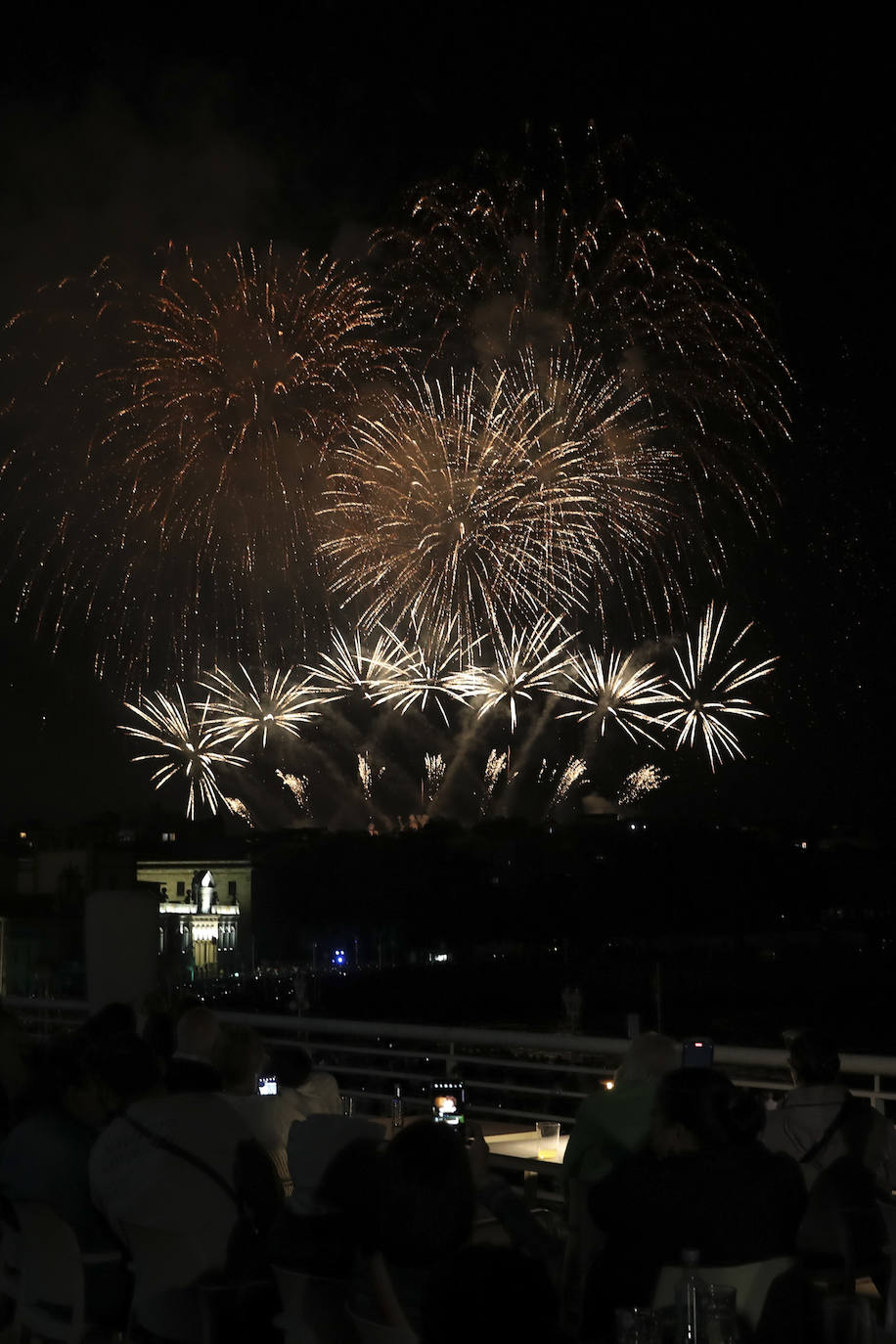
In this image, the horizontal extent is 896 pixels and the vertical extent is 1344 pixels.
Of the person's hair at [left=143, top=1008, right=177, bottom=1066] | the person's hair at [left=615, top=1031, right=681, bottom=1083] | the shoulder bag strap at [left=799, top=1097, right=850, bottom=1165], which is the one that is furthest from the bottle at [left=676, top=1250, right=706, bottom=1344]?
the person's hair at [left=143, top=1008, right=177, bottom=1066]

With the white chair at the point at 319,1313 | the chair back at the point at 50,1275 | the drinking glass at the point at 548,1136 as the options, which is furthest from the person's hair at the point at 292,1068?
the white chair at the point at 319,1313

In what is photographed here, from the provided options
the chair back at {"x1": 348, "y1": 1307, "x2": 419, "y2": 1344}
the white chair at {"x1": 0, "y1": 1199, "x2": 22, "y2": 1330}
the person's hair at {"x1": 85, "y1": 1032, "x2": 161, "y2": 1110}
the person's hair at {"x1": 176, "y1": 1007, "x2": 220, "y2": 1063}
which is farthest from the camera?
the person's hair at {"x1": 176, "y1": 1007, "x2": 220, "y2": 1063}

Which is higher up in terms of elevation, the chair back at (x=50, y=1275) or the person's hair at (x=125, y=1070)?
the person's hair at (x=125, y=1070)

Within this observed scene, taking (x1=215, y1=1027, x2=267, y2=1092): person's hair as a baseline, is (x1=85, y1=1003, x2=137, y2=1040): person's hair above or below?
above

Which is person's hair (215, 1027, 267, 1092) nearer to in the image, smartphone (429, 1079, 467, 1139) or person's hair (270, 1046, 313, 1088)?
person's hair (270, 1046, 313, 1088)

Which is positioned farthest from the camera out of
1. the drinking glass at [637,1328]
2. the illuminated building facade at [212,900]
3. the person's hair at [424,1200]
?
the illuminated building facade at [212,900]

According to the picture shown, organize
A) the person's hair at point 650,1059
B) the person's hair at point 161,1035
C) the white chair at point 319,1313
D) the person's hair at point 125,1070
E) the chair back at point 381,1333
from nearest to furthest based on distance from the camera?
1. the chair back at point 381,1333
2. the white chair at point 319,1313
3. the person's hair at point 125,1070
4. the person's hair at point 650,1059
5. the person's hair at point 161,1035

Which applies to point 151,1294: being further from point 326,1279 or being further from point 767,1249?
point 767,1249

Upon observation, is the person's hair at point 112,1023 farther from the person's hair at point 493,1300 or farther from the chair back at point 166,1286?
the person's hair at point 493,1300
